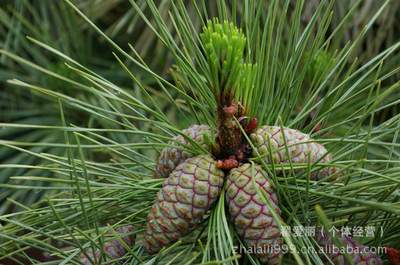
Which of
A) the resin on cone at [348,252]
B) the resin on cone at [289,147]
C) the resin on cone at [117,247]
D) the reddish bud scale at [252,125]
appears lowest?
the resin on cone at [348,252]

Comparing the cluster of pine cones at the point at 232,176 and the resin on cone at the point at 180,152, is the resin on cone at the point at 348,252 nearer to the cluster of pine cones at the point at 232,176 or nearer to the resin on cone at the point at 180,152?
the cluster of pine cones at the point at 232,176

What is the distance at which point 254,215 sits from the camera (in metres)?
0.42

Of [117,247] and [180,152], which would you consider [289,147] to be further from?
[117,247]

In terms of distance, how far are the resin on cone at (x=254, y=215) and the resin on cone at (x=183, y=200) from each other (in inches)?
0.8

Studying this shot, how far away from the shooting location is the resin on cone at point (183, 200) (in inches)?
17.2

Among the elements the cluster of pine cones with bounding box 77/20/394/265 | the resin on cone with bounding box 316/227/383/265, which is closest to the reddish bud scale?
the cluster of pine cones with bounding box 77/20/394/265

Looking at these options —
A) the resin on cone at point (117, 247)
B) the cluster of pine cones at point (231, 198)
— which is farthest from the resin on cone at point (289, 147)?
the resin on cone at point (117, 247)

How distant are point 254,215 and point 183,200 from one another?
0.07 metres

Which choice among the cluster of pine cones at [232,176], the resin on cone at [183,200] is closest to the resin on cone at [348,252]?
the cluster of pine cones at [232,176]

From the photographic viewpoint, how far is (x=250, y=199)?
0.42 metres

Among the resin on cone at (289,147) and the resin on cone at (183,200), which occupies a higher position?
the resin on cone at (289,147)

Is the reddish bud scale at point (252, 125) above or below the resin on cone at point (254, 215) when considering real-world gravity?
above

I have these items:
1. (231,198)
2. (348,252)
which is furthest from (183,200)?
(348,252)

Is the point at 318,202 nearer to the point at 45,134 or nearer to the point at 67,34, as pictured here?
the point at 45,134
